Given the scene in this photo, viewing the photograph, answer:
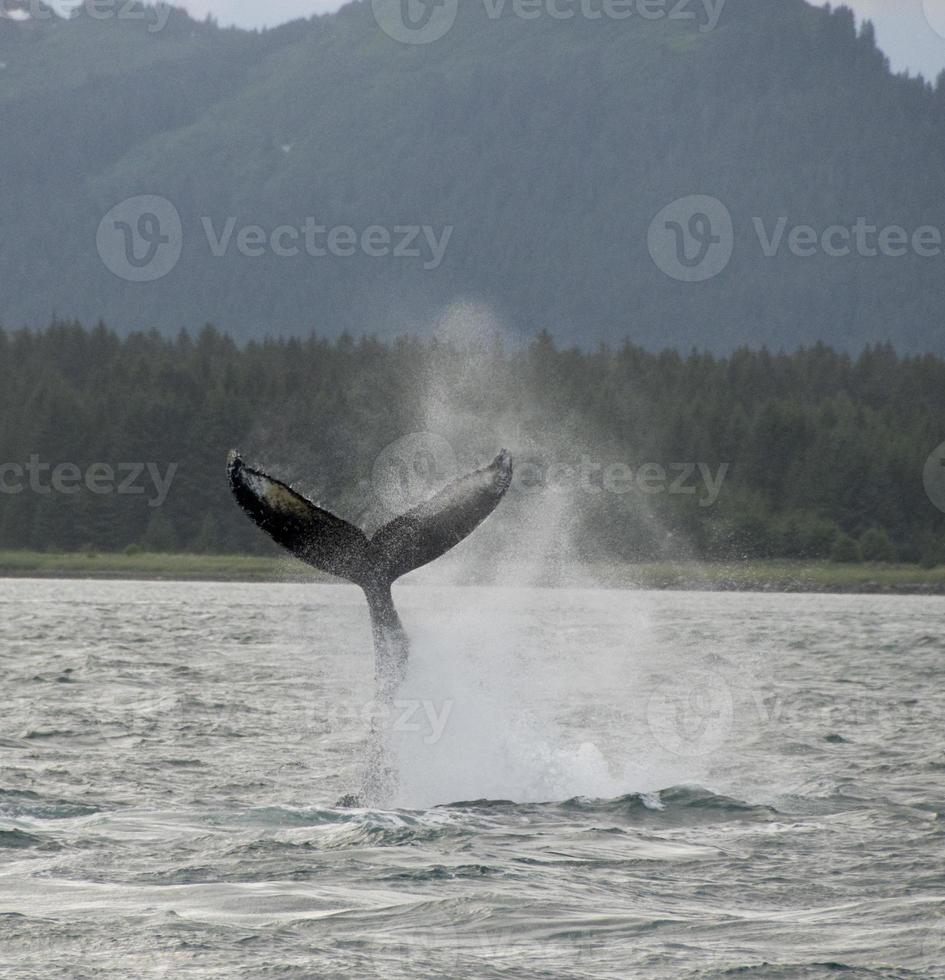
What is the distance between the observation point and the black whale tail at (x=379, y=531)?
8.98 metres

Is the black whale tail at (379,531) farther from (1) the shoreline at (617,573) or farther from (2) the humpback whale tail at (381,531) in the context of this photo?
(1) the shoreline at (617,573)

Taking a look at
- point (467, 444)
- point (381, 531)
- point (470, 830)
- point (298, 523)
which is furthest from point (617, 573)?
point (298, 523)

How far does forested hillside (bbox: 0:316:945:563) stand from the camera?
80750mm

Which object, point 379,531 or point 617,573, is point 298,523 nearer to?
point 379,531

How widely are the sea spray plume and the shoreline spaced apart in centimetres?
5687

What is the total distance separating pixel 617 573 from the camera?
236 feet

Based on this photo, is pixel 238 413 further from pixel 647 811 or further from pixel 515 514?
pixel 647 811

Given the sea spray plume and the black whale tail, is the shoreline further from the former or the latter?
the black whale tail

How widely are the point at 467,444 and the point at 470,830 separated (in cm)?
7094

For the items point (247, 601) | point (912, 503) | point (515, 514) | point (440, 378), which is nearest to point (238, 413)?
point (440, 378)

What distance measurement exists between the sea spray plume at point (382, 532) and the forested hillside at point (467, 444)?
2244 inches

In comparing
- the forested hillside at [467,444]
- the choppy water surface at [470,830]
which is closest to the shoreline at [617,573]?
the forested hillside at [467,444]

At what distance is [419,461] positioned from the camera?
271 ft

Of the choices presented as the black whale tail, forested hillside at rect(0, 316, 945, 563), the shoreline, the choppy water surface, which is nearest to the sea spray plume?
the black whale tail
